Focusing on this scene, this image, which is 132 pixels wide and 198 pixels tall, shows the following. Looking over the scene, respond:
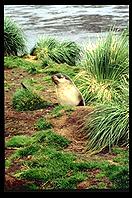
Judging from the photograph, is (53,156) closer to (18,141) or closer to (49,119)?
(18,141)

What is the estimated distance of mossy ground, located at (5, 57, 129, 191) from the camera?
464cm

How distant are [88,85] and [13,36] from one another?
193cm

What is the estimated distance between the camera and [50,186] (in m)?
4.65

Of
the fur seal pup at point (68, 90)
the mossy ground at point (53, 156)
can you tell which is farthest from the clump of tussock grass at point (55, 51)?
the mossy ground at point (53, 156)

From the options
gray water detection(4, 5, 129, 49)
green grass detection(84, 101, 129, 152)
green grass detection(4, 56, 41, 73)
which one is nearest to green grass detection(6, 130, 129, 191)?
green grass detection(84, 101, 129, 152)

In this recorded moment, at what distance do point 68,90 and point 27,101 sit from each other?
18.1 inches

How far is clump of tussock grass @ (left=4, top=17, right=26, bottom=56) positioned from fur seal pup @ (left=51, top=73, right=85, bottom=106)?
1416 millimetres

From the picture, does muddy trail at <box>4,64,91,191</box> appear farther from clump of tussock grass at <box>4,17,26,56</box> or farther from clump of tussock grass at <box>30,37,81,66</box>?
clump of tussock grass at <box>4,17,26,56</box>

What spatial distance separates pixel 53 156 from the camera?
16.3 ft

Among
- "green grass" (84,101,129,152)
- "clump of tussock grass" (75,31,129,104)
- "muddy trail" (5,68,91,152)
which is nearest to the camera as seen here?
"green grass" (84,101,129,152)

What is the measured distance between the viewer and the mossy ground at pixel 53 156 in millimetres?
4645

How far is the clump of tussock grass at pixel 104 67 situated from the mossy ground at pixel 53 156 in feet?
1.50

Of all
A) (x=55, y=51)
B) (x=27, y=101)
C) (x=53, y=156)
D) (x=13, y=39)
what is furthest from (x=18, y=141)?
(x=13, y=39)
